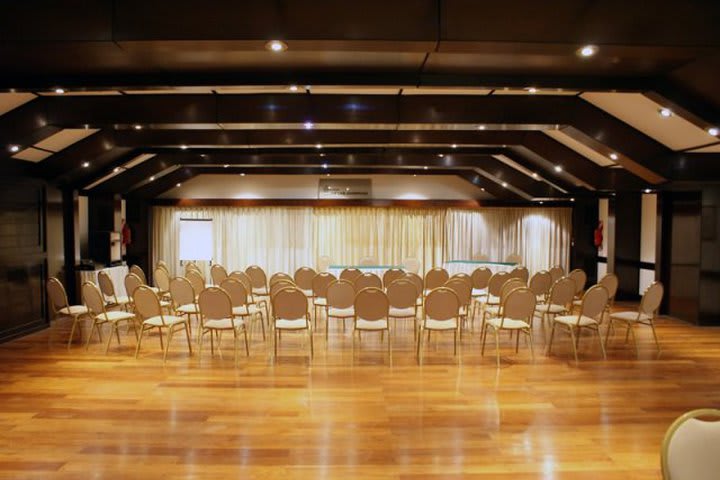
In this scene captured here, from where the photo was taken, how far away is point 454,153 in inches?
416

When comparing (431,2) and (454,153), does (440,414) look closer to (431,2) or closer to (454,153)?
(431,2)

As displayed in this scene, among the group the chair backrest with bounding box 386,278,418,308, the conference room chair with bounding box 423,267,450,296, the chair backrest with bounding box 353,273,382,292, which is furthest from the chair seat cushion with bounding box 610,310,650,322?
the chair backrest with bounding box 353,273,382,292

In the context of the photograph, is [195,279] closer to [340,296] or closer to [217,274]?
[217,274]

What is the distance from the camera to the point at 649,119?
696 cm

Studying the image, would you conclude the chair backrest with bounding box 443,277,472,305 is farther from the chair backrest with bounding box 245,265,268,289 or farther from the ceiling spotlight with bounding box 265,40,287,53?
the ceiling spotlight with bounding box 265,40,287,53

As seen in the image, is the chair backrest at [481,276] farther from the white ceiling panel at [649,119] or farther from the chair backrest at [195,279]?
the chair backrest at [195,279]

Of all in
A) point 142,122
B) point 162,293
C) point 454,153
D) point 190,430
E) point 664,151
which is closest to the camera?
point 190,430

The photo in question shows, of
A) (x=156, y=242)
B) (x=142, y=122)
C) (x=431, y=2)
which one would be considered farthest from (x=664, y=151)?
(x=156, y=242)

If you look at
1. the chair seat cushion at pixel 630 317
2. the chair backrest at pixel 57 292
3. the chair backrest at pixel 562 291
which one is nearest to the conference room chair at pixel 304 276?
the chair backrest at pixel 57 292

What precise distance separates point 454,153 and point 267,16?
7.39 meters

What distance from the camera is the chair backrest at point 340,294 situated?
7020 mm

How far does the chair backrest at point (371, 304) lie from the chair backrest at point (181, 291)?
2.79 meters

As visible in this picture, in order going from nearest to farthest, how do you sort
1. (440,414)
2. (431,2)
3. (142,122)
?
1. (431,2)
2. (440,414)
3. (142,122)

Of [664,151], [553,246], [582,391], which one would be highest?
[664,151]
